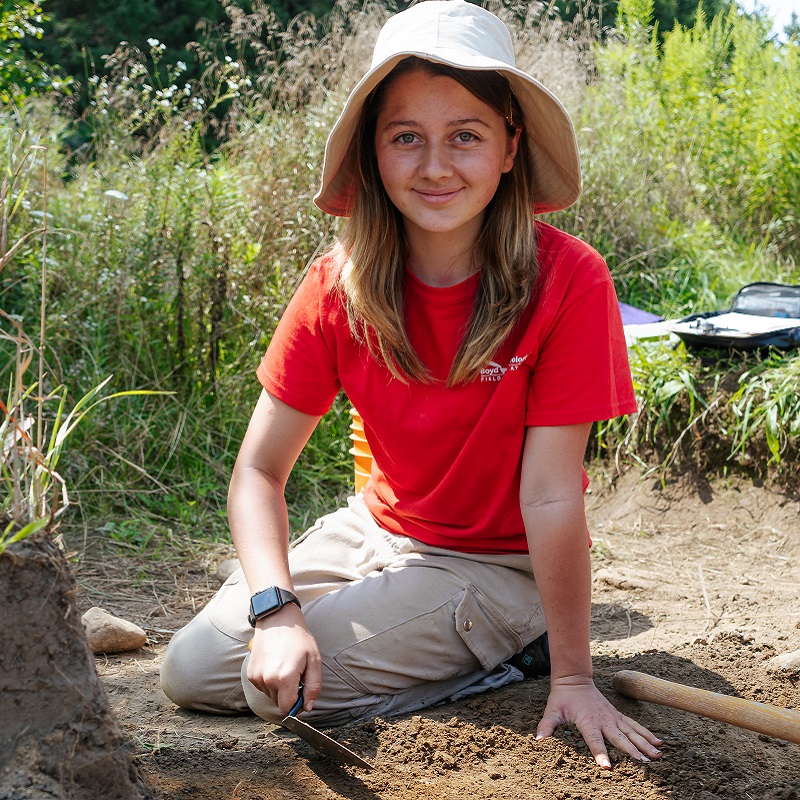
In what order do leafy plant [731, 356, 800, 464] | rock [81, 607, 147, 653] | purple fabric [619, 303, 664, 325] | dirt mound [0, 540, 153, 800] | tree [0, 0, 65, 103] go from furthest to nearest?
tree [0, 0, 65, 103]
purple fabric [619, 303, 664, 325]
leafy plant [731, 356, 800, 464]
rock [81, 607, 147, 653]
dirt mound [0, 540, 153, 800]

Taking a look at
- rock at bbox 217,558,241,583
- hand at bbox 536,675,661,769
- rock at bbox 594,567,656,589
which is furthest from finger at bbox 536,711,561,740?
rock at bbox 217,558,241,583

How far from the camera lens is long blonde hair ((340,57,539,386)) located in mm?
1995

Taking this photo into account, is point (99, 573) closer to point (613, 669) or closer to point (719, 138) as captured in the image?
point (613, 669)

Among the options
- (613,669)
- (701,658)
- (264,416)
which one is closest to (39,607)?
(264,416)

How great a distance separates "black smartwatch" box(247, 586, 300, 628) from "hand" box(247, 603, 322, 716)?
0.01m

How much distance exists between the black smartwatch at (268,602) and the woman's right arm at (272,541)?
1cm

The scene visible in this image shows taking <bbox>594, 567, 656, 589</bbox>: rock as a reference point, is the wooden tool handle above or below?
above

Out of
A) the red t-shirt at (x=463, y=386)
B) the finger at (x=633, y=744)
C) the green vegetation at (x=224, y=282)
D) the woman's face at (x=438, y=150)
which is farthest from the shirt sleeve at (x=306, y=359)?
the green vegetation at (x=224, y=282)

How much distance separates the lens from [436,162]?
1.95m

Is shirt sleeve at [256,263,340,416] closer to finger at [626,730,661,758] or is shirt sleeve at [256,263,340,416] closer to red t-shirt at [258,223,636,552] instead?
red t-shirt at [258,223,636,552]

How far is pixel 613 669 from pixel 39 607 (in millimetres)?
1353

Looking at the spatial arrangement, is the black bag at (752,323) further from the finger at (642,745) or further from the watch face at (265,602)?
the watch face at (265,602)

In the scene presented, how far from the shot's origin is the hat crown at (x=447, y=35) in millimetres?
1888

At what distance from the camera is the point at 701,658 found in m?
2.27
